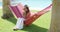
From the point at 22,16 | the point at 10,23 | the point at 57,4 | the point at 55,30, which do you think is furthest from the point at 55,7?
the point at 10,23

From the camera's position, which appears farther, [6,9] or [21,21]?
[6,9]

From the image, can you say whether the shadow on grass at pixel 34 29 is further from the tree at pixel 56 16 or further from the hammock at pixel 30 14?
the tree at pixel 56 16

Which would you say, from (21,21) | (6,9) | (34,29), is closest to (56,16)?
(34,29)

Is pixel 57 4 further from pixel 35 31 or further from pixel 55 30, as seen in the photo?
pixel 35 31

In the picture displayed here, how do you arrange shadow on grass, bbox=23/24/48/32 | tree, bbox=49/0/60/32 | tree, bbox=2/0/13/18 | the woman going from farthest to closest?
tree, bbox=2/0/13/18 → the woman → shadow on grass, bbox=23/24/48/32 → tree, bbox=49/0/60/32

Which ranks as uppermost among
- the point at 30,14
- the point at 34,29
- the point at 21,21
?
the point at 30,14

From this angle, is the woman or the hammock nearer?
the hammock

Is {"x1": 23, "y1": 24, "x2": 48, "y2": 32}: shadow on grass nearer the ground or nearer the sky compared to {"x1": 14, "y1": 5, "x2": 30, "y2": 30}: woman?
nearer the ground

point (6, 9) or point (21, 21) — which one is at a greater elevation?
point (6, 9)

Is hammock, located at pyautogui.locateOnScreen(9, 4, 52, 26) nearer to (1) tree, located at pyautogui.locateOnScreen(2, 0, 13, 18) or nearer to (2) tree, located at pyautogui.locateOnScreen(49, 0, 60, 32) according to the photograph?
(1) tree, located at pyautogui.locateOnScreen(2, 0, 13, 18)

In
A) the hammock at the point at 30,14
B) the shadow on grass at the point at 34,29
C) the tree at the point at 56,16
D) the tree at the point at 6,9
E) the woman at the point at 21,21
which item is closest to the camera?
the tree at the point at 56,16

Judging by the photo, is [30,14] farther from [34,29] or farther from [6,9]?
[6,9]

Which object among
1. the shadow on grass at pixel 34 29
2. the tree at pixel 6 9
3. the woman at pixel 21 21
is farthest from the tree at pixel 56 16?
the tree at pixel 6 9

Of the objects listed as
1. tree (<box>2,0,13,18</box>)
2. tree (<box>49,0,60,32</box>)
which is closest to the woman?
tree (<box>2,0,13,18</box>)
